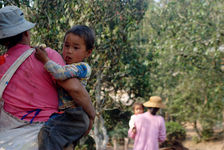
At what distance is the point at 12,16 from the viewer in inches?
65.6

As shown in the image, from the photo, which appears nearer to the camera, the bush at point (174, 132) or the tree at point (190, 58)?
the tree at point (190, 58)

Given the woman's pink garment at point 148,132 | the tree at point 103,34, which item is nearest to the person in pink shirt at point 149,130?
the woman's pink garment at point 148,132

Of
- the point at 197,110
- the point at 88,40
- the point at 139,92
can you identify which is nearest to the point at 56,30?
the point at 88,40

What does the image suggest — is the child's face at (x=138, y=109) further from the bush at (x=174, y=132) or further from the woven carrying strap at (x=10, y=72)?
the bush at (x=174, y=132)

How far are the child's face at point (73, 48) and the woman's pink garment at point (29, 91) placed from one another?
0.26 m

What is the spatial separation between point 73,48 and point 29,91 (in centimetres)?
43

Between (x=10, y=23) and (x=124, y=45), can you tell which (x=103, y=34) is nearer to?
(x=124, y=45)

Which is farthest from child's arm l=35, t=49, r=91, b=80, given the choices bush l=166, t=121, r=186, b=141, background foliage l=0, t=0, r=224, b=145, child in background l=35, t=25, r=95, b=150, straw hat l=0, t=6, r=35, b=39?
bush l=166, t=121, r=186, b=141

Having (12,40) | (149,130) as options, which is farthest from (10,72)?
(149,130)

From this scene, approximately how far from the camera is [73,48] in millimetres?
1843

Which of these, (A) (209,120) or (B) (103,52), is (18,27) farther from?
(A) (209,120)

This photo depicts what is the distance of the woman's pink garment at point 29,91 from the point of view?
1544 mm

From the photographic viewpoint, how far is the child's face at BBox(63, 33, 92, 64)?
183 centimetres

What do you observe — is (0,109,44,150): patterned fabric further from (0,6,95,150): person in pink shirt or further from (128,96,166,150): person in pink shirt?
(128,96,166,150): person in pink shirt
